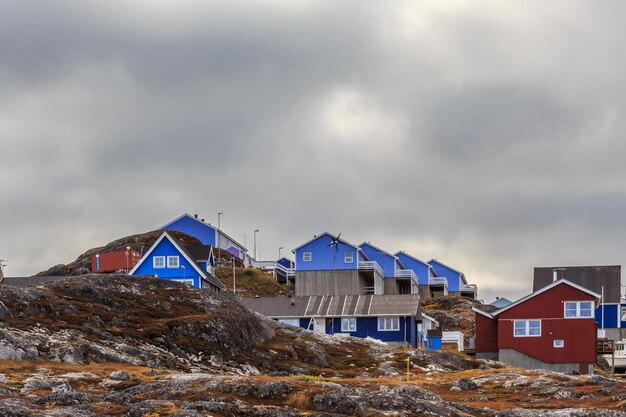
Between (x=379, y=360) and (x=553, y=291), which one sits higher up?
(x=553, y=291)

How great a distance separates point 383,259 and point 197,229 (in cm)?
3778

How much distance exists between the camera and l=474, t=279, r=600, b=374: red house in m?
88.4

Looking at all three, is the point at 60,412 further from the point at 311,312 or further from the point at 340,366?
the point at 311,312

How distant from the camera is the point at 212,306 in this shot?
79750 mm

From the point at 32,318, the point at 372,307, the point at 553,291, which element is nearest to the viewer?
the point at 32,318

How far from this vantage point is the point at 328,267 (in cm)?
12600

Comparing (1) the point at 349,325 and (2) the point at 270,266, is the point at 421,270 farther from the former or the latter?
(1) the point at 349,325

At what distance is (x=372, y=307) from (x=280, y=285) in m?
41.6

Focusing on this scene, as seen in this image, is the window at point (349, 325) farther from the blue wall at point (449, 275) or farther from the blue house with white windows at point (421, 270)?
the blue wall at point (449, 275)

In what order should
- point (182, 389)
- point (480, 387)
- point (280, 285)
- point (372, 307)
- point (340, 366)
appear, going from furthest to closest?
point (280, 285)
point (372, 307)
point (340, 366)
point (480, 387)
point (182, 389)

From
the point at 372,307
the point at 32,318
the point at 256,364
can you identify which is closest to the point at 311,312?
the point at 372,307

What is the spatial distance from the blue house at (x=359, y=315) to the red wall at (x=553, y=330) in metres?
14.8

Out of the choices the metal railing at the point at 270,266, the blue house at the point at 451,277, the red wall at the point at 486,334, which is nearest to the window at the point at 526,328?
the red wall at the point at 486,334

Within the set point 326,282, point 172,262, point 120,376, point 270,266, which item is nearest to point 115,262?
point 172,262
